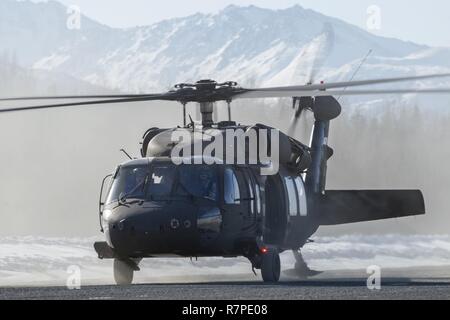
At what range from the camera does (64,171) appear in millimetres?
57844

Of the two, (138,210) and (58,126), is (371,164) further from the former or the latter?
(138,210)

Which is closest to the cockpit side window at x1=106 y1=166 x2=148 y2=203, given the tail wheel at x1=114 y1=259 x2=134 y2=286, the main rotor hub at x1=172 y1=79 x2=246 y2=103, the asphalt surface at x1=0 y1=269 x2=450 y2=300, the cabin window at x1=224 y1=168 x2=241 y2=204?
the cabin window at x1=224 y1=168 x2=241 y2=204

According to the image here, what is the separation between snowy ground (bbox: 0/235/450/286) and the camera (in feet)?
95.0

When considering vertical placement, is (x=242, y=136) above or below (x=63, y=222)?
below

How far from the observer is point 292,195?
21062 mm

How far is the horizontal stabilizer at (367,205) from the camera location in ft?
74.7

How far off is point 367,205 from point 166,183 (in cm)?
566

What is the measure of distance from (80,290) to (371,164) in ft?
158

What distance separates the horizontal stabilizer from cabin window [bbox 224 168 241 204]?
4.41 meters

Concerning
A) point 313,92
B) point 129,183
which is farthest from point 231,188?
point 313,92

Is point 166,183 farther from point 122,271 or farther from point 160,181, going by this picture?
point 122,271

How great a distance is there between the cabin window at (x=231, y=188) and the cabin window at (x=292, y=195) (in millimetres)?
1918

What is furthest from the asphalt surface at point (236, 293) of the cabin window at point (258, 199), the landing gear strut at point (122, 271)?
the landing gear strut at point (122, 271)
